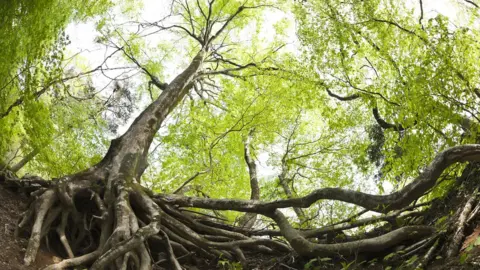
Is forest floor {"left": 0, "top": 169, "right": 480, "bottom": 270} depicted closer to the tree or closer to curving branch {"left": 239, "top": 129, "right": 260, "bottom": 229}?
the tree

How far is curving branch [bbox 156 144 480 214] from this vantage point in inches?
175

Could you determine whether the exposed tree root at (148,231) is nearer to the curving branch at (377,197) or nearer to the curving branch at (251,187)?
the curving branch at (377,197)

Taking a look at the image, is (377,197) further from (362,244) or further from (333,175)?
(333,175)

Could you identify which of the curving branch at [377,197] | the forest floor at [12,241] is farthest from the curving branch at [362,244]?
the forest floor at [12,241]

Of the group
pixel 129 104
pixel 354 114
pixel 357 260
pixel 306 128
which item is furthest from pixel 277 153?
pixel 357 260

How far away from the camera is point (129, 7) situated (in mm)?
12656

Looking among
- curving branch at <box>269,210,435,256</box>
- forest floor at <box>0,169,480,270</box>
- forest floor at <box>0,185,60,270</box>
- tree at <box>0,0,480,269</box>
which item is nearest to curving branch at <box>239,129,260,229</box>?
tree at <box>0,0,480,269</box>

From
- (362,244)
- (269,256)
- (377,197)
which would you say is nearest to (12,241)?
(269,256)

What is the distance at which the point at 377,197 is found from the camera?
5039mm

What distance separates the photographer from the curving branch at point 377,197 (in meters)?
4.46

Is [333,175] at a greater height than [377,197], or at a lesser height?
greater

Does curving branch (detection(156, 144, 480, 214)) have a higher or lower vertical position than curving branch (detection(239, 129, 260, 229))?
lower

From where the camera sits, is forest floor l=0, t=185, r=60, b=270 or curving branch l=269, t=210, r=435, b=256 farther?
curving branch l=269, t=210, r=435, b=256

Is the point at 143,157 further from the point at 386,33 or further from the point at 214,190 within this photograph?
the point at 214,190
